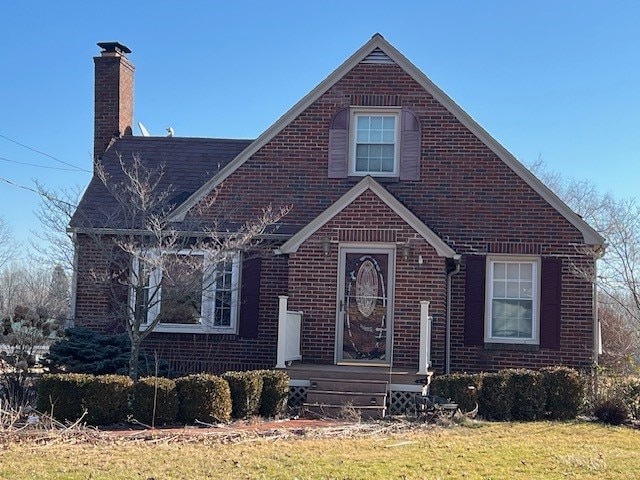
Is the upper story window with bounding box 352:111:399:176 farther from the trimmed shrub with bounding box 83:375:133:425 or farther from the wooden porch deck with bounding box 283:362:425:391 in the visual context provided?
the trimmed shrub with bounding box 83:375:133:425

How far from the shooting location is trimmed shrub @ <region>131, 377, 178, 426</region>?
37.4ft

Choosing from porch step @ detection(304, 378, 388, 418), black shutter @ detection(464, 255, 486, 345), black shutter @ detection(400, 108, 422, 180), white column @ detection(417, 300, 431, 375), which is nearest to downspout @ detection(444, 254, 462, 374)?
black shutter @ detection(464, 255, 486, 345)

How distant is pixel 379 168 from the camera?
1659 centimetres

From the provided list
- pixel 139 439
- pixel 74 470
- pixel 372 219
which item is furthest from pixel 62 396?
pixel 372 219

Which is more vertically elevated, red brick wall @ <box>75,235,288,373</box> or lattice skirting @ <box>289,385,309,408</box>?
red brick wall @ <box>75,235,288,373</box>

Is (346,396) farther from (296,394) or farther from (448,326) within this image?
(448,326)

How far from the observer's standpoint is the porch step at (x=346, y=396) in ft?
42.3

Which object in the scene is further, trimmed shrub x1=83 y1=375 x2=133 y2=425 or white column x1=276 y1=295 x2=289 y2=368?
white column x1=276 y1=295 x2=289 y2=368

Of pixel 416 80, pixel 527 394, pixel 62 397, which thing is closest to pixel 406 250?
pixel 527 394

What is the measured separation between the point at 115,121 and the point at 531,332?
10.7m

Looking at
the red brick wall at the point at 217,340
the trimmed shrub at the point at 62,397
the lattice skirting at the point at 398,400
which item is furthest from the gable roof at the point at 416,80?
the trimmed shrub at the point at 62,397

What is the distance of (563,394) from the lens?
1296cm

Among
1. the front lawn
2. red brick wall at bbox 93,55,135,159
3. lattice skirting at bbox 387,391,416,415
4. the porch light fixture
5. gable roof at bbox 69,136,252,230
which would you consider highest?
red brick wall at bbox 93,55,135,159

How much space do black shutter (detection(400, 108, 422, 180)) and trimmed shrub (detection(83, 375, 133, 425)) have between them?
7.60 metres
